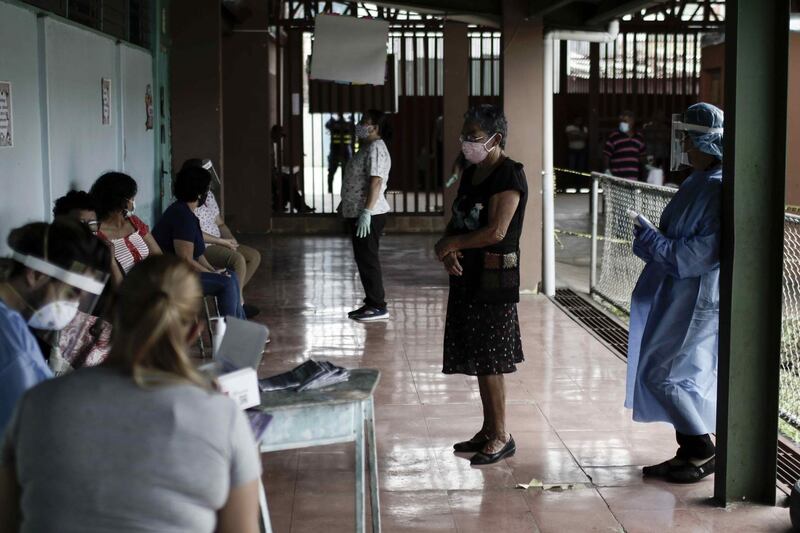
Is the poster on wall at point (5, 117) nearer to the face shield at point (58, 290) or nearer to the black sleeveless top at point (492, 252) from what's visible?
the black sleeveless top at point (492, 252)

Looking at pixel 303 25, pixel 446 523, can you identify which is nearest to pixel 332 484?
pixel 446 523

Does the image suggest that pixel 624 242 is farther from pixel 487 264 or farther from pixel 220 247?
pixel 487 264

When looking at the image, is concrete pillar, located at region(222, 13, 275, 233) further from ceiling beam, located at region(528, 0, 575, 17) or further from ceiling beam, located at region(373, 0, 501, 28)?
ceiling beam, located at region(528, 0, 575, 17)

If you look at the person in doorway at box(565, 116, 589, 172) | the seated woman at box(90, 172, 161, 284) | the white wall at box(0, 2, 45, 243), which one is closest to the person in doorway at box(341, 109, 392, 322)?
the seated woman at box(90, 172, 161, 284)

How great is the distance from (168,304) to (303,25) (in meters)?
13.5

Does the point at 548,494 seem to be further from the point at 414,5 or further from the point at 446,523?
the point at 414,5

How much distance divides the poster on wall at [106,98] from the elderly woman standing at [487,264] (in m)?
3.39

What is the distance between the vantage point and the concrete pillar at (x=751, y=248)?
4496mm

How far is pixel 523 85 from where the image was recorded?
9.76 meters

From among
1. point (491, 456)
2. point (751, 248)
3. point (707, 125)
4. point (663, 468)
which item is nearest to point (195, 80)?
point (491, 456)

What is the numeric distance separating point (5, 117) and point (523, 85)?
531cm

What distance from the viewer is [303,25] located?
15320mm

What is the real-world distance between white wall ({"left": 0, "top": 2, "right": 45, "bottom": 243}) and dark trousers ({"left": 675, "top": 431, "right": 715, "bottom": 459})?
11.1ft

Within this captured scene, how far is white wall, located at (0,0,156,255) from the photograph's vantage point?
5598 mm
